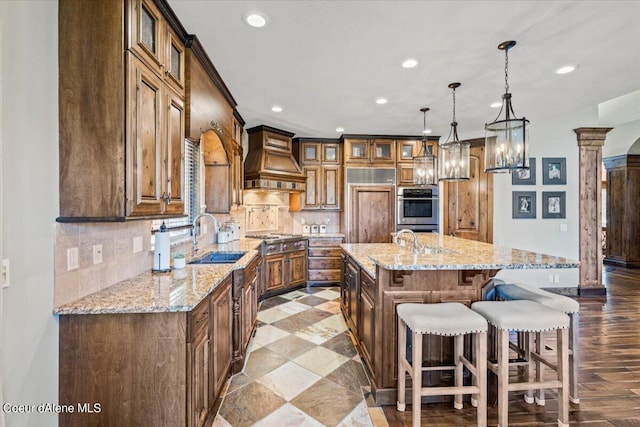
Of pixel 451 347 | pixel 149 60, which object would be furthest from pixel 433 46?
pixel 451 347

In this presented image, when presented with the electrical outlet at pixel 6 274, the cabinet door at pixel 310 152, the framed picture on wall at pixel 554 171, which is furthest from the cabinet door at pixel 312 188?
the electrical outlet at pixel 6 274

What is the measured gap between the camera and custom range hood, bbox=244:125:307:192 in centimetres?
474

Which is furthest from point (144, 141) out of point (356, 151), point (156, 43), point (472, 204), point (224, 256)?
point (472, 204)

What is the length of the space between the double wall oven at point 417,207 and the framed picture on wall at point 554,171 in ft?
5.43

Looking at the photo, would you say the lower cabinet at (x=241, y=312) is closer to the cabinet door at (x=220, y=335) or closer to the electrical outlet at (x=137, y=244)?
the cabinet door at (x=220, y=335)

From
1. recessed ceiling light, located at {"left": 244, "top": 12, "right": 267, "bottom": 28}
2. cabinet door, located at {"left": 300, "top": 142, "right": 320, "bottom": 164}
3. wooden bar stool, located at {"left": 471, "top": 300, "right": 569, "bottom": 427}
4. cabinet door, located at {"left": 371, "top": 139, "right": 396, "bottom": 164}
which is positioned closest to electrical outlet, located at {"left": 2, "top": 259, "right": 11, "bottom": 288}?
recessed ceiling light, located at {"left": 244, "top": 12, "right": 267, "bottom": 28}

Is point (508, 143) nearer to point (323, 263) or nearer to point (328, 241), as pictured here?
point (328, 241)

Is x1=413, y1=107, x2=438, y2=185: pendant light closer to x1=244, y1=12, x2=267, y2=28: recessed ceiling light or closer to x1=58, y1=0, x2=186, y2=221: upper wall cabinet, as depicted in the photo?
x1=244, y1=12, x2=267, y2=28: recessed ceiling light

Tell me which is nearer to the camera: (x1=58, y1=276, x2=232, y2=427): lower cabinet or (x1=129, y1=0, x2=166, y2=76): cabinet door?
(x1=58, y1=276, x2=232, y2=427): lower cabinet

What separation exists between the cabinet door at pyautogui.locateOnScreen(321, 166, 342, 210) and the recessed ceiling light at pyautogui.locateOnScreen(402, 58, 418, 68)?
2915 millimetres

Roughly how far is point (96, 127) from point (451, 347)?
2675mm

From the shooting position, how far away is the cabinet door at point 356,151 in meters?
5.44

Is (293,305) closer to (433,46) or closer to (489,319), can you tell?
(489,319)

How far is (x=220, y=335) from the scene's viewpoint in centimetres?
216
